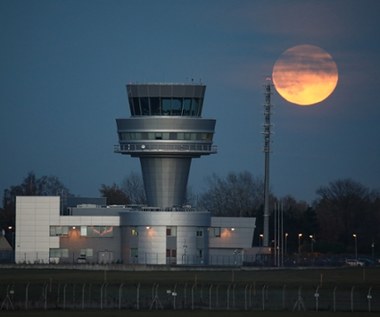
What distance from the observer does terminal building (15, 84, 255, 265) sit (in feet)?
449

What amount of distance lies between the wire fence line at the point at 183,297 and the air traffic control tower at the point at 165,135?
32570 mm

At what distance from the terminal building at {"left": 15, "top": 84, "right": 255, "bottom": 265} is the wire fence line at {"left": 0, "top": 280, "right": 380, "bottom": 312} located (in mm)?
30061

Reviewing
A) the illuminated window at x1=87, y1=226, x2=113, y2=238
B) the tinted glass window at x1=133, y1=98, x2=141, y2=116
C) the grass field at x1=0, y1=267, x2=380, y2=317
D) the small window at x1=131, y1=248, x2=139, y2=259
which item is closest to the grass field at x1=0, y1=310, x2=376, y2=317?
the grass field at x1=0, y1=267, x2=380, y2=317

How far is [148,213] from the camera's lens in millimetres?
136750

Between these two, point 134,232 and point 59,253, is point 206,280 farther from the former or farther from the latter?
point 59,253

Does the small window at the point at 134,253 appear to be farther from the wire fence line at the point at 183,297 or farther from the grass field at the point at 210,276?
the wire fence line at the point at 183,297

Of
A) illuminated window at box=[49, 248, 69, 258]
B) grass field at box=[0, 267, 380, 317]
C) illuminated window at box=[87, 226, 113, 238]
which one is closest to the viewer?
grass field at box=[0, 267, 380, 317]

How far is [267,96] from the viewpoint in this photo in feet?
518

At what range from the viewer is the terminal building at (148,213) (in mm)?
136875

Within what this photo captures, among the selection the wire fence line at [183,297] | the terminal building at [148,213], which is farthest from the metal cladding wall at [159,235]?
the wire fence line at [183,297]

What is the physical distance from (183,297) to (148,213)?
148 ft

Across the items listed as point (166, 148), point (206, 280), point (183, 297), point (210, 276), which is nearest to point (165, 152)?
point (166, 148)

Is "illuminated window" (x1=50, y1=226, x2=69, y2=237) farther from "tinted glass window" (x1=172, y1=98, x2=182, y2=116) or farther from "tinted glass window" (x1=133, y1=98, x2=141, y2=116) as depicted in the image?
"tinted glass window" (x1=172, y1=98, x2=182, y2=116)

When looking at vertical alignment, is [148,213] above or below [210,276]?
above
